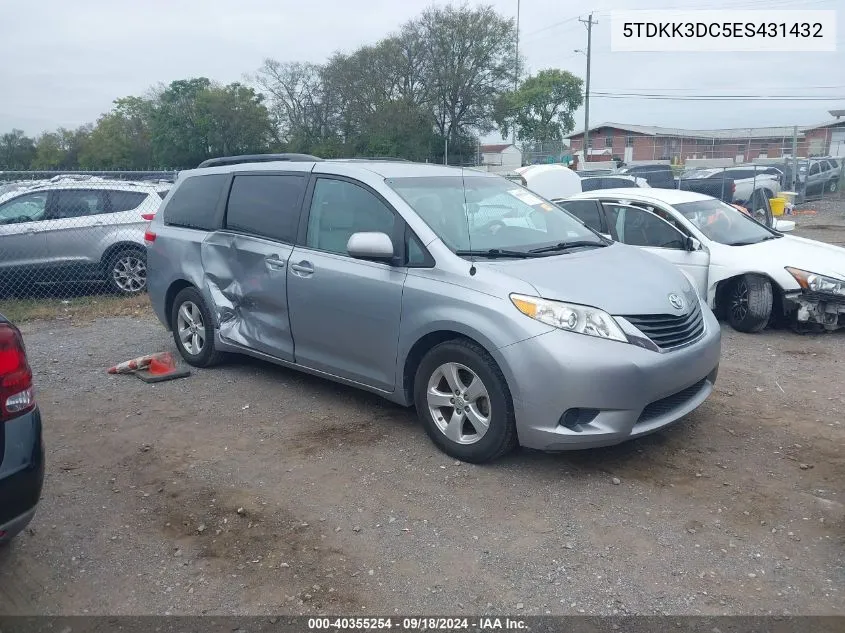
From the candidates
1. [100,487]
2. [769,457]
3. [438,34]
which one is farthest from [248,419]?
[438,34]

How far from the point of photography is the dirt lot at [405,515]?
122 inches

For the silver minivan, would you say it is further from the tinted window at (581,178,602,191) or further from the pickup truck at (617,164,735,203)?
the tinted window at (581,178,602,191)

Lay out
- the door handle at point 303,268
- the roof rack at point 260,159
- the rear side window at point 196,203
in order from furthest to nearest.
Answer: the rear side window at point 196,203
the roof rack at point 260,159
the door handle at point 303,268

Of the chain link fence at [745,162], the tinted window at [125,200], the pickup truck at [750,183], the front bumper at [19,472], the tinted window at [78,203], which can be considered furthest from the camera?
the chain link fence at [745,162]

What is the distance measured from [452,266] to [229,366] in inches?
113

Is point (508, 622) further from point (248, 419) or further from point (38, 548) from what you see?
point (248, 419)

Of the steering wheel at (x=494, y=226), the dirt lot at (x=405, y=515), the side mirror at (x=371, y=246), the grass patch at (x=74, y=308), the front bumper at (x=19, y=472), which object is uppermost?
the steering wheel at (x=494, y=226)

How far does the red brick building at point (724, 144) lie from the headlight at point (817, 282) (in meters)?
20.2

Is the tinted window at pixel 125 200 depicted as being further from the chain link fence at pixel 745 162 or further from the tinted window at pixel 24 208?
the chain link fence at pixel 745 162

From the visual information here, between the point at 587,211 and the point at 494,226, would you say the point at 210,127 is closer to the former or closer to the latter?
the point at 587,211

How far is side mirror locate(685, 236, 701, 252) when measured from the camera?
24.1 feet

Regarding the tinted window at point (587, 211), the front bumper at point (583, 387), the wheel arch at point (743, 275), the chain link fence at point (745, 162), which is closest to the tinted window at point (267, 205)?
the front bumper at point (583, 387)

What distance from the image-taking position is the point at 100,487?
4.16m

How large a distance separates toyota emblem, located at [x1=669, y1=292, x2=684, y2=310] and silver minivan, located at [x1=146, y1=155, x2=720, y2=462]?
2 centimetres
